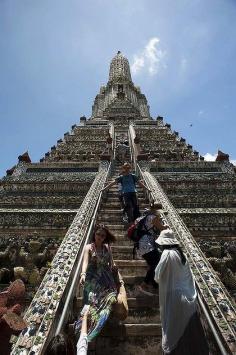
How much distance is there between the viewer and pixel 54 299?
11.0ft

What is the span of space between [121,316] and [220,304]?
42.8 inches

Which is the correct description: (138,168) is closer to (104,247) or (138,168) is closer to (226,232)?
(226,232)

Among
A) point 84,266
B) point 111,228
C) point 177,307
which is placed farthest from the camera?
point 111,228

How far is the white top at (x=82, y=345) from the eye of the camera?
276 centimetres

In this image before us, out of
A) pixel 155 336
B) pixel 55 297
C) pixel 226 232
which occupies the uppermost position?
pixel 226 232

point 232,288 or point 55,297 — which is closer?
point 55,297

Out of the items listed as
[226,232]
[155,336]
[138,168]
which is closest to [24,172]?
[138,168]

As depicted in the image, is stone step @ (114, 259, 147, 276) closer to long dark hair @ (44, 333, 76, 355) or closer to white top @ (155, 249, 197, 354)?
white top @ (155, 249, 197, 354)

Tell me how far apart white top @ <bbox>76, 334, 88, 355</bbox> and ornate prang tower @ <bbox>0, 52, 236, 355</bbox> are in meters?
0.26

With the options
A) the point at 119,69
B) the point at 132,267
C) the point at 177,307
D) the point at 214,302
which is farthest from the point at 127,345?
the point at 119,69

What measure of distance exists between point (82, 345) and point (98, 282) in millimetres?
1090

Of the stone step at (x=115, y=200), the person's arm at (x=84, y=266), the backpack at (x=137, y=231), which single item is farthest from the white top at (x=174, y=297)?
the stone step at (x=115, y=200)

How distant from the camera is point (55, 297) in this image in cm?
339

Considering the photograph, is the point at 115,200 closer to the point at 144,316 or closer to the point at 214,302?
the point at 144,316
